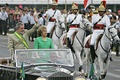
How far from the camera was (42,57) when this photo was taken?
12445 mm

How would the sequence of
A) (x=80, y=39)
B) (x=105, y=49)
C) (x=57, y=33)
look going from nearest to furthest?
(x=105, y=49)
(x=80, y=39)
(x=57, y=33)

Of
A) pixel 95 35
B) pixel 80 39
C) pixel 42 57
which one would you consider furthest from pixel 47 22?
pixel 42 57

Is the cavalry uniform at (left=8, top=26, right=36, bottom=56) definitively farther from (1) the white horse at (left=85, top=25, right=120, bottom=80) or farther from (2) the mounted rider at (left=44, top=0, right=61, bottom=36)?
(2) the mounted rider at (left=44, top=0, right=61, bottom=36)

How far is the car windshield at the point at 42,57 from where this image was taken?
40.4 ft

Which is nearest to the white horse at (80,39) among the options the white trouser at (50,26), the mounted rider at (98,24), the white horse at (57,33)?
the white horse at (57,33)

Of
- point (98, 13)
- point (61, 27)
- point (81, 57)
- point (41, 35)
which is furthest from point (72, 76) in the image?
point (61, 27)

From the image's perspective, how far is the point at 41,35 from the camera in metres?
13.5

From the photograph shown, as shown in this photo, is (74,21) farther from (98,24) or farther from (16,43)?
(16,43)

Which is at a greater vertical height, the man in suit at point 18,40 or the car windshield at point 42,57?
the man in suit at point 18,40

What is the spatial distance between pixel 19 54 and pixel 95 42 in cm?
670

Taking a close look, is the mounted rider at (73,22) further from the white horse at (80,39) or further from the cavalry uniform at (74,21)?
the white horse at (80,39)

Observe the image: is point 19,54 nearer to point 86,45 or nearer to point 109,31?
point 109,31

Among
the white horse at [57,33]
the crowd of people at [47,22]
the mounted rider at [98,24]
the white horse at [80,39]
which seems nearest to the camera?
the crowd of people at [47,22]

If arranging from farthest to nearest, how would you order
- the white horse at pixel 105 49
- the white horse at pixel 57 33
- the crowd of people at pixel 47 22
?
the white horse at pixel 57 33
the white horse at pixel 105 49
the crowd of people at pixel 47 22
